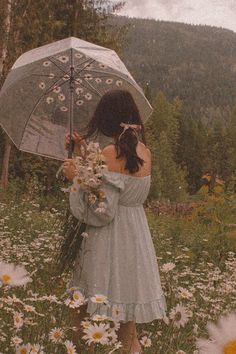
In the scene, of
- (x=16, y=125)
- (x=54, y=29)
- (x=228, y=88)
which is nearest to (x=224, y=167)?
(x=54, y=29)

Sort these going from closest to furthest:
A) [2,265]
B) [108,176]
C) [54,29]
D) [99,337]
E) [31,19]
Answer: [2,265]
[99,337]
[108,176]
[31,19]
[54,29]

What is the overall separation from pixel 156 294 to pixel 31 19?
1336 cm

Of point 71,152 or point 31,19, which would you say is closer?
point 71,152

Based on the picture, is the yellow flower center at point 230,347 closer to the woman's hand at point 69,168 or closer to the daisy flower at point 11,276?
the daisy flower at point 11,276

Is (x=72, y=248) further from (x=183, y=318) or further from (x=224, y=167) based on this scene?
(x=224, y=167)

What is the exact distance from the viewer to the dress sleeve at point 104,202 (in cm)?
344

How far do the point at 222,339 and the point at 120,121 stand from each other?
2.82 meters

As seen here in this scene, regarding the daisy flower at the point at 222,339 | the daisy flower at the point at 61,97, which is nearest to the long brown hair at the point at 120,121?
the daisy flower at the point at 61,97

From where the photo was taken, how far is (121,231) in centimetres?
361

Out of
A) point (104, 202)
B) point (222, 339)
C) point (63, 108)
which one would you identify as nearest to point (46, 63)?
point (63, 108)

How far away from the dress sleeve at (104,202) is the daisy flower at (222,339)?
2604 millimetres

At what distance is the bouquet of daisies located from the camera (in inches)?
120

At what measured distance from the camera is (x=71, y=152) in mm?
3807

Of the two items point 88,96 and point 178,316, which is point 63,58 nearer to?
point 88,96
